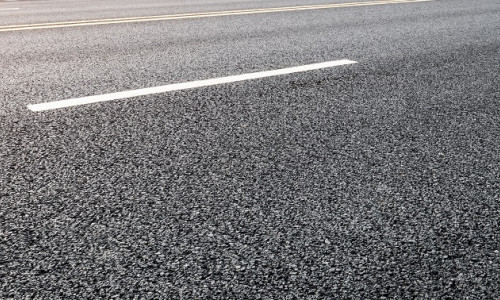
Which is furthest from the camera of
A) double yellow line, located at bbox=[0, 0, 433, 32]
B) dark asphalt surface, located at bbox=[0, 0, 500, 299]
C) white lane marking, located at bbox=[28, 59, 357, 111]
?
double yellow line, located at bbox=[0, 0, 433, 32]

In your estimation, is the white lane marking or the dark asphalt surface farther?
the white lane marking

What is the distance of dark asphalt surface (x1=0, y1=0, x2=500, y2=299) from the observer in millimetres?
1929

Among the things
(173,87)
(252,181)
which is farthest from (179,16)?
(252,181)

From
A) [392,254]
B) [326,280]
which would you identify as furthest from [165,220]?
[392,254]

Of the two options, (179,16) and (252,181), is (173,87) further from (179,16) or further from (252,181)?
(179,16)

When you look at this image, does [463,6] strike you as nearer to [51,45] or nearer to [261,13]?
[261,13]

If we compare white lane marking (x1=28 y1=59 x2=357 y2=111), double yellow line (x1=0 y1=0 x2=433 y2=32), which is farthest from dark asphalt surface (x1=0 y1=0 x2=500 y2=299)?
double yellow line (x1=0 y1=0 x2=433 y2=32)

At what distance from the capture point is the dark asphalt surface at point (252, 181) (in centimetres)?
193

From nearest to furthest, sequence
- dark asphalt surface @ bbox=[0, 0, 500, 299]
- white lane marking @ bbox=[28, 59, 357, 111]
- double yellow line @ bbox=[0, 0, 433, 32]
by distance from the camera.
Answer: dark asphalt surface @ bbox=[0, 0, 500, 299]
white lane marking @ bbox=[28, 59, 357, 111]
double yellow line @ bbox=[0, 0, 433, 32]

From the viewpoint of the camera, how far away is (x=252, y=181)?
2.66 metres

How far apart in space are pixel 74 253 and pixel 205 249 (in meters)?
0.47

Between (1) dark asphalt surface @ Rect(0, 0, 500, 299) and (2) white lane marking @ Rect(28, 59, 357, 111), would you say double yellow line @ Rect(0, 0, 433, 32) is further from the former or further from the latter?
(2) white lane marking @ Rect(28, 59, 357, 111)

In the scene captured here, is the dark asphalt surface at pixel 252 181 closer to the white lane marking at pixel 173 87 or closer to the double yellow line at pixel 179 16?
the white lane marking at pixel 173 87

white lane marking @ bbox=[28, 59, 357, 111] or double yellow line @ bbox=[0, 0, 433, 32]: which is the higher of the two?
white lane marking @ bbox=[28, 59, 357, 111]
